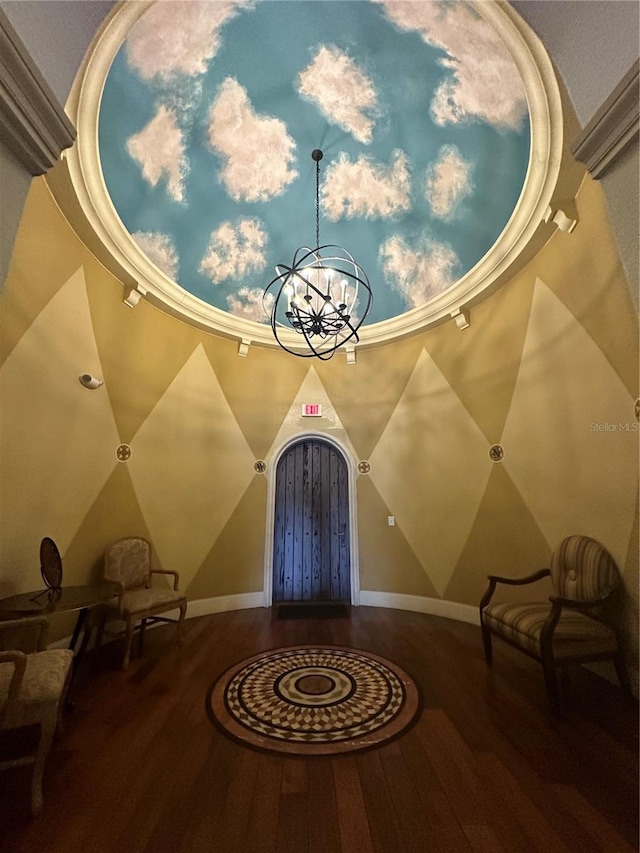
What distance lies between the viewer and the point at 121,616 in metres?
2.99

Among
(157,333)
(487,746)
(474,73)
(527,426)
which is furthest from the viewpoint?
(157,333)

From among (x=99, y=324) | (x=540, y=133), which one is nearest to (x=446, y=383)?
(x=540, y=133)

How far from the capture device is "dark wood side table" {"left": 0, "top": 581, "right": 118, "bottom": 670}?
2.21 meters

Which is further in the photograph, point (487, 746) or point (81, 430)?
point (81, 430)

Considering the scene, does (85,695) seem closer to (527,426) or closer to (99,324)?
(99,324)

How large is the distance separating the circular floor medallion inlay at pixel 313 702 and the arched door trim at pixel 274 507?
60.7 inches

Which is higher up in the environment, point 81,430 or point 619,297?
point 619,297

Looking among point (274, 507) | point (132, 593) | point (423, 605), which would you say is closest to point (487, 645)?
point (423, 605)

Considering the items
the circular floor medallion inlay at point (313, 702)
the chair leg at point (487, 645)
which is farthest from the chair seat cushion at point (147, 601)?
the chair leg at point (487, 645)

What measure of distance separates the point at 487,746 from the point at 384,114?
4.87m

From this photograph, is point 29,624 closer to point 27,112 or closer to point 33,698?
point 33,698

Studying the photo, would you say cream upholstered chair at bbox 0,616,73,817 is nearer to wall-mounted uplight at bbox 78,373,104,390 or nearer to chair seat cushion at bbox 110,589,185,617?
chair seat cushion at bbox 110,589,185,617

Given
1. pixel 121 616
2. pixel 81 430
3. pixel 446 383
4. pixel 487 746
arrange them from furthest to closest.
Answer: pixel 446 383 < pixel 81 430 < pixel 121 616 < pixel 487 746

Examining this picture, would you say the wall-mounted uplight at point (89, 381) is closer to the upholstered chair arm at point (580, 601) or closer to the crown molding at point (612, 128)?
the crown molding at point (612, 128)
